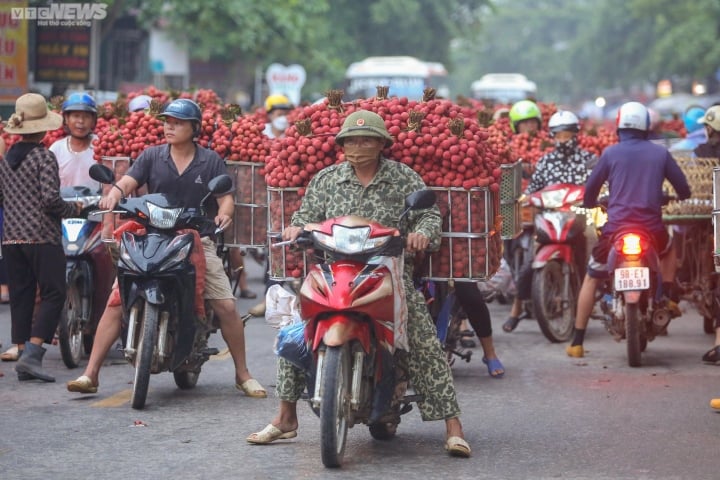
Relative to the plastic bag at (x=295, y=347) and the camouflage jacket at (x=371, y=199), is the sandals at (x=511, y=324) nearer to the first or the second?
the camouflage jacket at (x=371, y=199)

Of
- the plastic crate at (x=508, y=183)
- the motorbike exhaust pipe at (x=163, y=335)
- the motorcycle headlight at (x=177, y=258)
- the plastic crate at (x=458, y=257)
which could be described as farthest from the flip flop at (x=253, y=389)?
the plastic crate at (x=508, y=183)

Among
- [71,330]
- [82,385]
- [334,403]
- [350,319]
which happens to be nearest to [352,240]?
[350,319]

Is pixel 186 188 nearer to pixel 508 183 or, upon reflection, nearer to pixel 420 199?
pixel 508 183

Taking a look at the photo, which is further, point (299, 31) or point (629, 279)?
point (299, 31)

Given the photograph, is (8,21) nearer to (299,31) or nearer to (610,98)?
(299,31)

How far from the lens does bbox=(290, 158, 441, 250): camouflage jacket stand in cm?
732

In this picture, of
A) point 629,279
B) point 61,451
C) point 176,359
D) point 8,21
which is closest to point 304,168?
point 176,359

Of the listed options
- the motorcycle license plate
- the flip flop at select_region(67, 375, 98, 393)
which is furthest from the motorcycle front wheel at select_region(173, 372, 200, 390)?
the motorcycle license plate

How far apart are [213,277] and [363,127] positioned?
227 cm

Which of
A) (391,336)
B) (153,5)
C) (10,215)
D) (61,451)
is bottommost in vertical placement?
(61,451)

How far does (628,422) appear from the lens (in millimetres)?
8320

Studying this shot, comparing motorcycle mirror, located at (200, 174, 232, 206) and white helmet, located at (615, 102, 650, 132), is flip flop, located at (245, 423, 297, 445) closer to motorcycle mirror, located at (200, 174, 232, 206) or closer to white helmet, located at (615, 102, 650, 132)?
motorcycle mirror, located at (200, 174, 232, 206)

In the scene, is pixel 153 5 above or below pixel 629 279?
above

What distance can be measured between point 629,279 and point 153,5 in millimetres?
29919
